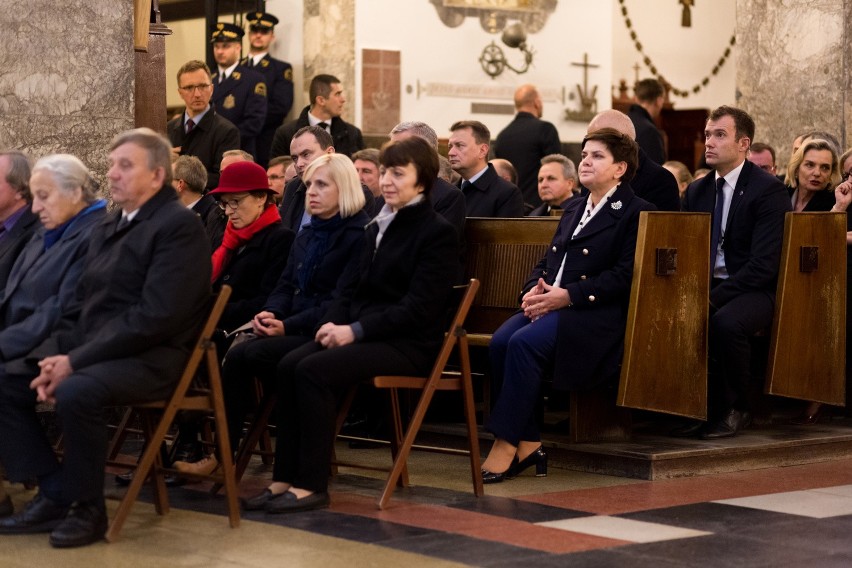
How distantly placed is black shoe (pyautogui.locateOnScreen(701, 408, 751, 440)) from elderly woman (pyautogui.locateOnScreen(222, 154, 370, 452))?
2032mm

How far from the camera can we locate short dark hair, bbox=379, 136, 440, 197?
20.2 feet

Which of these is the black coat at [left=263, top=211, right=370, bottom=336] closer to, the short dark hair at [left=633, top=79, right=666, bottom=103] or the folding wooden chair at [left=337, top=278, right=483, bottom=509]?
the folding wooden chair at [left=337, top=278, right=483, bottom=509]

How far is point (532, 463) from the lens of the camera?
672cm

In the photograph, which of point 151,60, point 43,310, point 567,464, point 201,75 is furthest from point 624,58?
point 43,310

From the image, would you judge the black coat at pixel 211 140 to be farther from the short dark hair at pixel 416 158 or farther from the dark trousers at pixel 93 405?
the dark trousers at pixel 93 405

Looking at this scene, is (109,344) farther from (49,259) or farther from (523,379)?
(523,379)

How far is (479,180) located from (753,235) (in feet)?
5.18

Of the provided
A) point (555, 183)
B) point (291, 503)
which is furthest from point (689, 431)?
point (555, 183)

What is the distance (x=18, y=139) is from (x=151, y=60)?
0.98 meters

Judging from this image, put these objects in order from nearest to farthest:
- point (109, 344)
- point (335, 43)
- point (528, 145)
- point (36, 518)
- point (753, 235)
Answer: point (109, 344) → point (36, 518) → point (753, 235) → point (528, 145) → point (335, 43)

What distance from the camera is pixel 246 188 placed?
22.4 feet

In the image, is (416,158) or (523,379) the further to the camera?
(523,379)

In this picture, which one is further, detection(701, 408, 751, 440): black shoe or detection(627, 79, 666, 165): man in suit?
detection(627, 79, 666, 165): man in suit

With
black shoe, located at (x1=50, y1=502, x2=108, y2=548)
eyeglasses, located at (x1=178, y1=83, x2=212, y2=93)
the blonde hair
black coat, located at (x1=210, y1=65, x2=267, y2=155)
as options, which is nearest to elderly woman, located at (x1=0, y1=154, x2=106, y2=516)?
black shoe, located at (x1=50, y1=502, x2=108, y2=548)
